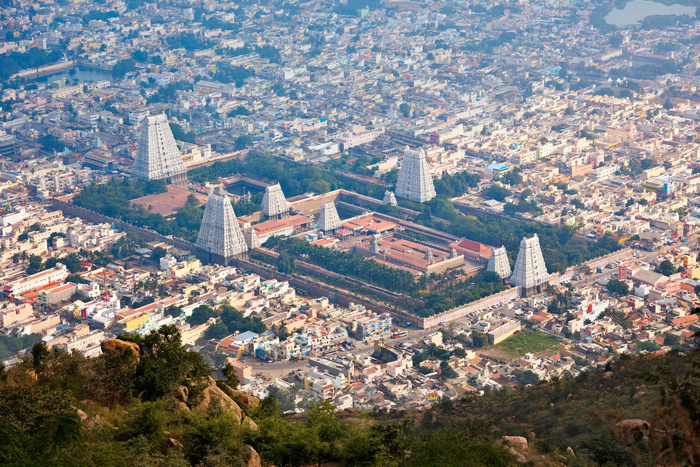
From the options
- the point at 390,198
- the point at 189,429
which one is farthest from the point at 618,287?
the point at 189,429

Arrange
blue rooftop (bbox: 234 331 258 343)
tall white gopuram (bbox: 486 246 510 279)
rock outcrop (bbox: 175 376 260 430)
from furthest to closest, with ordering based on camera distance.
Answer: tall white gopuram (bbox: 486 246 510 279) → blue rooftop (bbox: 234 331 258 343) → rock outcrop (bbox: 175 376 260 430)

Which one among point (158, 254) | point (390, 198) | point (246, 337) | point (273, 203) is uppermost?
point (246, 337)

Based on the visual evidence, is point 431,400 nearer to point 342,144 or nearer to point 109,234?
point 109,234

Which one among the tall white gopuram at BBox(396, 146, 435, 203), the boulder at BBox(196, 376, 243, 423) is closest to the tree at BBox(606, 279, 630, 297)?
the tall white gopuram at BBox(396, 146, 435, 203)

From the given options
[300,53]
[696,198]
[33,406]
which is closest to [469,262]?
[696,198]

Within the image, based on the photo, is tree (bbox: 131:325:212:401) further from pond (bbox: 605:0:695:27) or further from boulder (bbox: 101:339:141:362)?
pond (bbox: 605:0:695:27)

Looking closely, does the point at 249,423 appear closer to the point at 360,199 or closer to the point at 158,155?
the point at 360,199
